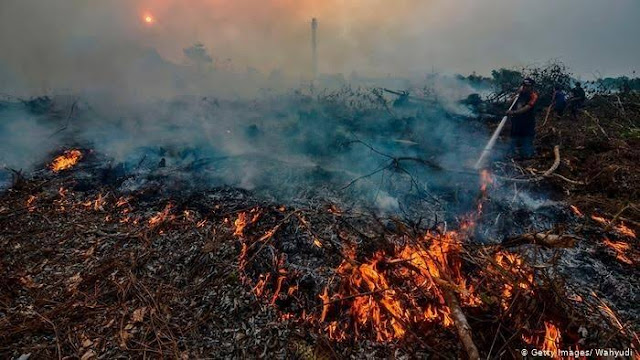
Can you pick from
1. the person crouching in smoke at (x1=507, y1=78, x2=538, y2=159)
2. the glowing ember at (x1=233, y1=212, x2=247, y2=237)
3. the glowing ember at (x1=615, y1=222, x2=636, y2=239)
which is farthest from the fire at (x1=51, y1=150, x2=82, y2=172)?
the glowing ember at (x1=615, y1=222, x2=636, y2=239)

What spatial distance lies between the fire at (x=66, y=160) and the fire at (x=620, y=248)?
12232 millimetres

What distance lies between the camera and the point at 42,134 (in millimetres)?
10531

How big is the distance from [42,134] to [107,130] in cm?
201

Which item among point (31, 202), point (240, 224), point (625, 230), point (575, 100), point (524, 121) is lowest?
point (31, 202)

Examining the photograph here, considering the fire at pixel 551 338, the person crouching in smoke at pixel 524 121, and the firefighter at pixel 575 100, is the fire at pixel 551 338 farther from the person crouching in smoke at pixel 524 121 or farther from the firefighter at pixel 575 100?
the firefighter at pixel 575 100

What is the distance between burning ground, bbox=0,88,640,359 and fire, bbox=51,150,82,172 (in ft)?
0.19

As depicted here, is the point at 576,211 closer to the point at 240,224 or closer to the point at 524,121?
the point at 524,121

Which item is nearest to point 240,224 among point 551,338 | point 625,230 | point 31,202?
point 551,338

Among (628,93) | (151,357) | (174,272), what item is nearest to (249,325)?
(151,357)

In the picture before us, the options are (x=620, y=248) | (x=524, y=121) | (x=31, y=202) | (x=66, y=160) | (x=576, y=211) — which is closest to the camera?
(x=620, y=248)

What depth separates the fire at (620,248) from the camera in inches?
205

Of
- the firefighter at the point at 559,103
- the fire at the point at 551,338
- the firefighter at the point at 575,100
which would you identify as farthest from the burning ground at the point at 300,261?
the firefighter at the point at 575,100

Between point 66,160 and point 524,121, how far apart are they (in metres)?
13.0

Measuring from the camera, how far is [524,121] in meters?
9.16
